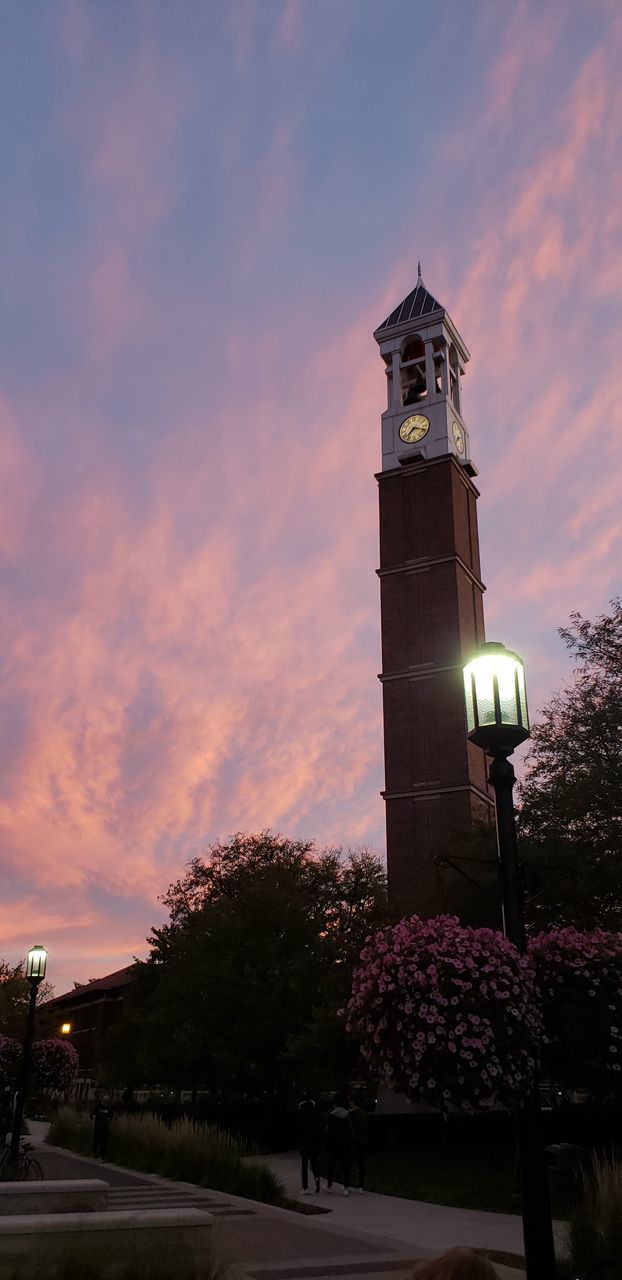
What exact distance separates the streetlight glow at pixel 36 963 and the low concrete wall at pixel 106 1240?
17.9m

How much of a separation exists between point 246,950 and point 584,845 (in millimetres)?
15250

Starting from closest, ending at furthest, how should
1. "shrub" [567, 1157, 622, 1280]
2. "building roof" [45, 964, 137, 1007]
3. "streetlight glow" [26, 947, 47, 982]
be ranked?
"shrub" [567, 1157, 622, 1280] < "streetlight glow" [26, 947, 47, 982] < "building roof" [45, 964, 137, 1007]

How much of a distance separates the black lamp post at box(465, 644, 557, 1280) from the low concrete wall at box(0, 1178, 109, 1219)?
5.45m

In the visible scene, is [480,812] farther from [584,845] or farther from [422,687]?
[584,845]

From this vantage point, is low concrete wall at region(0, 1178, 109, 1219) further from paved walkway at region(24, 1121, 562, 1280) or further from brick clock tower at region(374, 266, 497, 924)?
brick clock tower at region(374, 266, 497, 924)

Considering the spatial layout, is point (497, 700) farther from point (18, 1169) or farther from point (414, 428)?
point (414, 428)

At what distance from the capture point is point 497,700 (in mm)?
8641

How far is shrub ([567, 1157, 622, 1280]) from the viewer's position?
9.11m

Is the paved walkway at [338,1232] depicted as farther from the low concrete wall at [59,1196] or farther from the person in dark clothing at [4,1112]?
the person in dark clothing at [4,1112]

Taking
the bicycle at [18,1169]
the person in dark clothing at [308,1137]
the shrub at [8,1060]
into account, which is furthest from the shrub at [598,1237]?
the shrub at [8,1060]

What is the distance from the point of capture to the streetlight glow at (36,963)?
25.7 metres

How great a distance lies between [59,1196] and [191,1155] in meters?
11.5

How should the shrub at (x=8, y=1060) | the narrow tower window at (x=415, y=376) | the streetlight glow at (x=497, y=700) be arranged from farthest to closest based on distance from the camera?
the narrow tower window at (x=415, y=376)
the shrub at (x=8, y=1060)
the streetlight glow at (x=497, y=700)

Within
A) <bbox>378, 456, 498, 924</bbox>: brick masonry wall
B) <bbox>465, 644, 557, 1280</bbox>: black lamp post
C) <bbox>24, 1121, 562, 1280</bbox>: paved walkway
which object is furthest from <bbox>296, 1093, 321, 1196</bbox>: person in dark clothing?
<bbox>378, 456, 498, 924</bbox>: brick masonry wall
